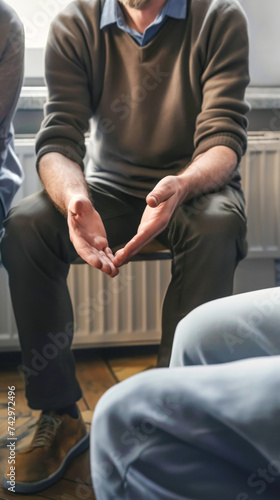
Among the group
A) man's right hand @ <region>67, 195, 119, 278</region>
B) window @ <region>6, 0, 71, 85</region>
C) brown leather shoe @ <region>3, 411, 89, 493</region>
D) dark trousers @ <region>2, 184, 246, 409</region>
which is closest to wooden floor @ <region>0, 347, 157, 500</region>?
brown leather shoe @ <region>3, 411, 89, 493</region>

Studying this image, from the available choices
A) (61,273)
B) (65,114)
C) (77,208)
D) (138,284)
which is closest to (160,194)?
(77,208)

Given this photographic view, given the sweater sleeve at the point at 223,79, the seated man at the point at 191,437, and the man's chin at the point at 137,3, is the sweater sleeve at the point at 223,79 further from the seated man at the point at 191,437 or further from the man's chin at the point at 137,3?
the seated man at the point at 191,437

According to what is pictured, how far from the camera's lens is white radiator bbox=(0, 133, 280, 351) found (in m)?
1.64

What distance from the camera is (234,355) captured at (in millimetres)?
499

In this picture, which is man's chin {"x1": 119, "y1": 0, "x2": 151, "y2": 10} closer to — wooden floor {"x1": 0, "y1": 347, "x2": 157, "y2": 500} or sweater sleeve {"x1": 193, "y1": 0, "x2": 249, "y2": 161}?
sweater sleeve {"x1": 193, "y1": 0, "x2": 249, "y2": 161}

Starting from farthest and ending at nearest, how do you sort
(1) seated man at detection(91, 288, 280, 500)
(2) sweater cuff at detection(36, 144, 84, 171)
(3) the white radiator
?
(3) the white radiator → (2) sweater cuff at detection(36, 144, 84, 171) → (1) seated man at detection(91, 288, 280, 500)

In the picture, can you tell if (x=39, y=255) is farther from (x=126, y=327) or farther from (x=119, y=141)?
(x=126, y=327)

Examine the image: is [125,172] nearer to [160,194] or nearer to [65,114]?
[65,114]

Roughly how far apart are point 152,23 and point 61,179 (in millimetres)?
418

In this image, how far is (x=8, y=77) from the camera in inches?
49.4

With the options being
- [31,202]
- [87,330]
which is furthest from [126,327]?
[31,202]

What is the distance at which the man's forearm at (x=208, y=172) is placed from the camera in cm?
112

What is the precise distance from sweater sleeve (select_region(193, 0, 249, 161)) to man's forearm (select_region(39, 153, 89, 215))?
0.25 meters

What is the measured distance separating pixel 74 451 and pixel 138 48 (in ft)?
2.86
